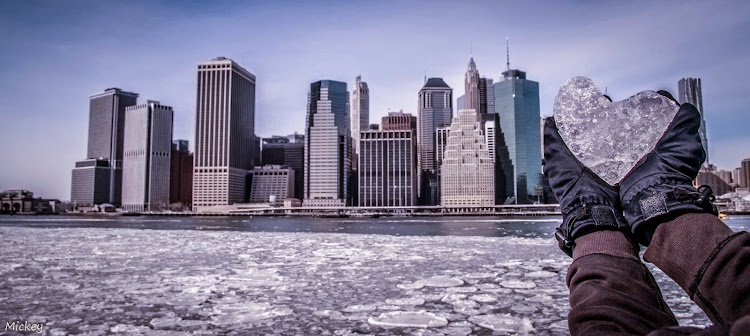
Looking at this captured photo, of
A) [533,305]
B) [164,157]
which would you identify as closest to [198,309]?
[533,305]

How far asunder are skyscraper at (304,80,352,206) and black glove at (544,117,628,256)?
4757 inches

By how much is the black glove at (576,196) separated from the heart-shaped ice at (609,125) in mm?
60

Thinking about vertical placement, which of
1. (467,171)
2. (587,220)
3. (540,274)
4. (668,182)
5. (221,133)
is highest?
(221,133)

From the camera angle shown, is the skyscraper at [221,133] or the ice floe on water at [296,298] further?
the skyscraper at [221,133]

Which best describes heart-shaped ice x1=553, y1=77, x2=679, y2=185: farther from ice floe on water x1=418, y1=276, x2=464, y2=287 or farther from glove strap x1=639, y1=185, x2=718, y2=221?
ice floe on water x1=418, y1=276, x2=464, y2=287

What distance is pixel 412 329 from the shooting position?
7.18 ft

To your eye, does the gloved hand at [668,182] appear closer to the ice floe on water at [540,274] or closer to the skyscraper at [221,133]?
the ice floe on water at [540,274]

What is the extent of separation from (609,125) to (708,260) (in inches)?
44.8

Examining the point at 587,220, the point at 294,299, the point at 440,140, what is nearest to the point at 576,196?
the point at 587,220

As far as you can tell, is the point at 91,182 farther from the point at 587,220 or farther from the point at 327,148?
the point at 587,220

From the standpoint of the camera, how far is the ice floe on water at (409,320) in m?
2.28

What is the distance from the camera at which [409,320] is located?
238 cm

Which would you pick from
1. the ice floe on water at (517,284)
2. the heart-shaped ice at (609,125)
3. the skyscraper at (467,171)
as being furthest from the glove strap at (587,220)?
the skyscraper at (467,171)

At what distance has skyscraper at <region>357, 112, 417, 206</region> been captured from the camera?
12469cm
